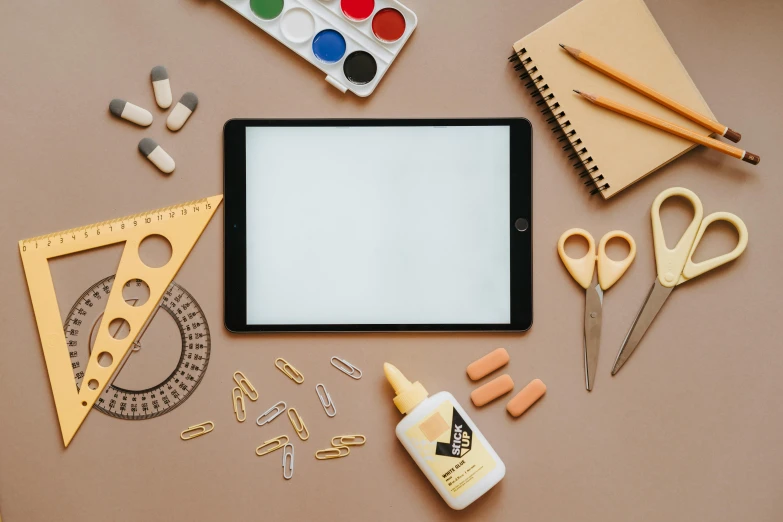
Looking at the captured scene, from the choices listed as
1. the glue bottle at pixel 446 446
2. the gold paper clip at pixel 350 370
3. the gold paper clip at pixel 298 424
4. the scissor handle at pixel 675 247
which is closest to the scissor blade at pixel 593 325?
the scissor handle at pixel 675 247

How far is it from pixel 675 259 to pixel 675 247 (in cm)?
2

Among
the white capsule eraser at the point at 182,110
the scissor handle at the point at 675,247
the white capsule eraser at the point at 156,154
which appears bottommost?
the scissor handle at the point at 675,247

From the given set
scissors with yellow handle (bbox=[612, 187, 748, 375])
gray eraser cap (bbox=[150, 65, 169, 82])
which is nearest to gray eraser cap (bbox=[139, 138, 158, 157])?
gray eraser cap (bbox=[150, 65, 169, 82])

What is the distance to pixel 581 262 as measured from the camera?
98cm

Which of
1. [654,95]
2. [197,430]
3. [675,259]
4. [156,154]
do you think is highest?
[156,154]

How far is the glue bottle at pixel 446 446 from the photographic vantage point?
0.94 meters

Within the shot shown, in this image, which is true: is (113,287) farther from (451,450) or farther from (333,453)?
(451,450)

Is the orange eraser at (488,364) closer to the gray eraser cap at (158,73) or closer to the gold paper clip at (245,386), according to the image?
the gold paper clip at (245,386)

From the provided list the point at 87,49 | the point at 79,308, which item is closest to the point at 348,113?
the point at 87,49

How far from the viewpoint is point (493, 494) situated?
3.23 feet

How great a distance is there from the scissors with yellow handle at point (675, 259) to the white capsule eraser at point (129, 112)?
84 cm

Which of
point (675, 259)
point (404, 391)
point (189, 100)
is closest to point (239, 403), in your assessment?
point (404, 391)

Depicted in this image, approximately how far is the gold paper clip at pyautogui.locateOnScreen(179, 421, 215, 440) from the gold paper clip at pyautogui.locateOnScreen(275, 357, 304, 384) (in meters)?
0.14

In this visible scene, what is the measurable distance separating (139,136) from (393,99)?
42 cm
